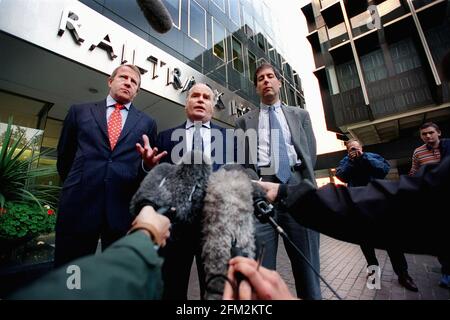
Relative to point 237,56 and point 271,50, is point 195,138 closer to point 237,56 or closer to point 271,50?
point 237,56

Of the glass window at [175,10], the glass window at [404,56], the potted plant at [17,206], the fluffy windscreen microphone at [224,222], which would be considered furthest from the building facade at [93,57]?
the glass window at [404,56]

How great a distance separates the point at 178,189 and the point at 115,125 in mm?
1220

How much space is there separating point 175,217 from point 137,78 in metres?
1.71

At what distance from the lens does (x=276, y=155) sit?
1.96 m

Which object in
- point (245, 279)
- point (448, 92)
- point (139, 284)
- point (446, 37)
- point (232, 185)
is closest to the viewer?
point (139, 284)

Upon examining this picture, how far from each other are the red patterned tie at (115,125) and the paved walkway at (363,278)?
8.01ft

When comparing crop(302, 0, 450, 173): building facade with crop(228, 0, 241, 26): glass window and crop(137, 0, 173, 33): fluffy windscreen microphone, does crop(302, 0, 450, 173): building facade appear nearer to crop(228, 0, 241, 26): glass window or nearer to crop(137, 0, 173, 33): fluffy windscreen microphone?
crop(228, 0, 241, 26): glass window

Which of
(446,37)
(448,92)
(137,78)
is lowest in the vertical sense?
(137,78)

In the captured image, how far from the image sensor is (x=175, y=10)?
8.13 meters


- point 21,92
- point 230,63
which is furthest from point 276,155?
point 230,63

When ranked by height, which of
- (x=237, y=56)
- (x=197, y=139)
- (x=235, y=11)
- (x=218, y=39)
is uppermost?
(x=235, y=11)

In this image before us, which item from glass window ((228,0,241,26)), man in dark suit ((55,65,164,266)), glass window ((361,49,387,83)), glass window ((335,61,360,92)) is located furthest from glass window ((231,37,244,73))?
man in dark suit ((55,65,164,266))

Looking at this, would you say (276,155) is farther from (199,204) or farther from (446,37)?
(446,37)

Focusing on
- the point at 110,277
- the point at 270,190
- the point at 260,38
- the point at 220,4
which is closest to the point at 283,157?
the point at 270,190
